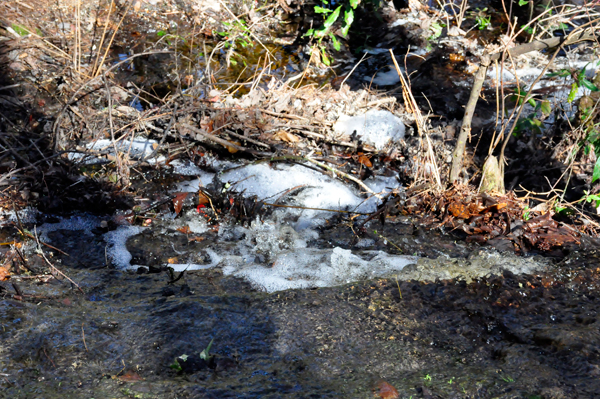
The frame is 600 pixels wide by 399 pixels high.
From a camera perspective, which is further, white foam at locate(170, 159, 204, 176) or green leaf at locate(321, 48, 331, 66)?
green leaf at locate(321, 48, 331, 66)

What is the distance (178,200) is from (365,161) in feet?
5.31

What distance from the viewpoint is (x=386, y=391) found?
167 cm

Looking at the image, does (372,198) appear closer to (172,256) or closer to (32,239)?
(172,256)

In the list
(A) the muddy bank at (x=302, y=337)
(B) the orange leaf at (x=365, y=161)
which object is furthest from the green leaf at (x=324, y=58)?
(A) the muddy bank at (x=302, y=337)

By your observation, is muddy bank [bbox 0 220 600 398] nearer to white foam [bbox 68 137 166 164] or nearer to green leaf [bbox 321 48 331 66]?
white foam [bbox 68 137 166 164]

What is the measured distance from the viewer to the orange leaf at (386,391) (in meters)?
1.65

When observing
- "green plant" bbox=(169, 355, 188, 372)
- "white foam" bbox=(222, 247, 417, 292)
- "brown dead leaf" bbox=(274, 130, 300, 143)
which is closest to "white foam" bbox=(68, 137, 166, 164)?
"brown dead leaf" bbox=(274, 130, 300, 143)

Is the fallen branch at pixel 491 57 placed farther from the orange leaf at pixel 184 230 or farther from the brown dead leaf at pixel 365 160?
the orange leaf at pixel 184 230

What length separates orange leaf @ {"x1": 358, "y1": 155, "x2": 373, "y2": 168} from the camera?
3988 mm

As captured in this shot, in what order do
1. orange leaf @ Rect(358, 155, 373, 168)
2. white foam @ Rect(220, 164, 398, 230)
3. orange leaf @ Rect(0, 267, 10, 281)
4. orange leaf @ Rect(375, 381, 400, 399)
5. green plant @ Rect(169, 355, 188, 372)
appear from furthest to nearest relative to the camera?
orange leaf @ Rect(358, 155, 373, 168) → white foam @ Rect(220, 164, 398, 230) → orange leaf @ Rect(0, 267, 10, 281) → green plant @ Rect(169, 355, 188, 372) → orange leaf @ Rect(375, 381, 400, 399)

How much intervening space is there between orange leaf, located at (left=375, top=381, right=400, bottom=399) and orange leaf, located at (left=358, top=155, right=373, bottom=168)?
2475 millimetres

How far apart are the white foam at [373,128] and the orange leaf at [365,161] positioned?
154 mm

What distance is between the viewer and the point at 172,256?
2.91m

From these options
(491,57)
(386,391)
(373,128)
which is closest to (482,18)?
(373,128)
